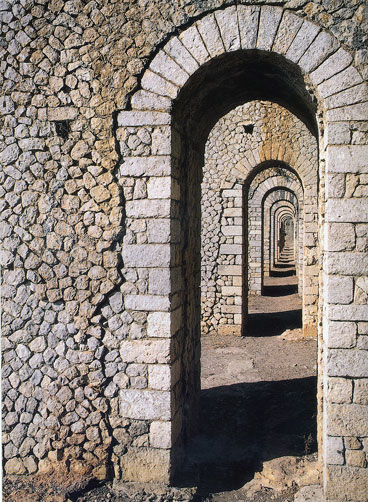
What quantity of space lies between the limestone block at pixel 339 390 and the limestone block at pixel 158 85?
2951mm

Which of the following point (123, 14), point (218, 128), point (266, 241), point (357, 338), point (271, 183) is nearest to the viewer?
point (357, 338)

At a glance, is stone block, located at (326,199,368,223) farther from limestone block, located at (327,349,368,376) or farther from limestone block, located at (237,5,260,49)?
limestone block, located at (237,5,260,49)

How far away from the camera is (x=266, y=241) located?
63.1 feet

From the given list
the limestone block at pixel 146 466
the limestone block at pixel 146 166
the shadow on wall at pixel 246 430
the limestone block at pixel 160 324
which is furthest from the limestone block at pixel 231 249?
the limestone block at pixel 146 466

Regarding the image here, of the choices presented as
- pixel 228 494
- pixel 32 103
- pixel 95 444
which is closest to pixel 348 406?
pixel 228 494

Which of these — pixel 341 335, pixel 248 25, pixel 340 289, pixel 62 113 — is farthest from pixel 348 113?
pixel 62 113

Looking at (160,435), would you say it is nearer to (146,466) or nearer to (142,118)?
(146,466)

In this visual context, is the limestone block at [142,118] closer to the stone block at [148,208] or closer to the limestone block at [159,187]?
the limestone block at [159,187]

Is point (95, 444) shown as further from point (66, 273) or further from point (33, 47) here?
point (33, 47)

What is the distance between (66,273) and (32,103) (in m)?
1.70

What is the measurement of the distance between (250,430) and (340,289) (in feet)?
8.21

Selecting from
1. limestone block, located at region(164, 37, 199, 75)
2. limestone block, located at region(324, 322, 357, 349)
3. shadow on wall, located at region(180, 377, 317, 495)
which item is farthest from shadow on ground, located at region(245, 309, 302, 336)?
limestone block, located at region(164, 37, 199, 75)

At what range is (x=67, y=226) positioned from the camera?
4.54 metres

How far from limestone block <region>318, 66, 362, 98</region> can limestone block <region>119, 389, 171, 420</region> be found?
121 inches
